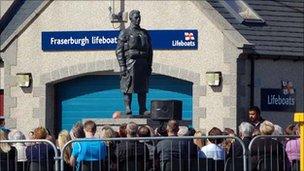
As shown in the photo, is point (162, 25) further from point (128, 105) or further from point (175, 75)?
point (128, 105)

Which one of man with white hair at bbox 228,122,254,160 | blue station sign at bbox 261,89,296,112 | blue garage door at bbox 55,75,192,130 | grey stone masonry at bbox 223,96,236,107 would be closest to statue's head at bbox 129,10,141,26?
man with white hair at bbox 228,122,254,160

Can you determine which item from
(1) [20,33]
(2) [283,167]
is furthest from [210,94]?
(2) [283,167]

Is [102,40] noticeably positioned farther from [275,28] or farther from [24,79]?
[275,28]

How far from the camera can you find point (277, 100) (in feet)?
121

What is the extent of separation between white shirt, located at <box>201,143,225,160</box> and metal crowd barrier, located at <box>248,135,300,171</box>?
54cm

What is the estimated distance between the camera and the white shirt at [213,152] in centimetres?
2397

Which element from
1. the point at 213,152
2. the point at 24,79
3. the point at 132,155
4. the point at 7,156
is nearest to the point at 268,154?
the point at 213,152

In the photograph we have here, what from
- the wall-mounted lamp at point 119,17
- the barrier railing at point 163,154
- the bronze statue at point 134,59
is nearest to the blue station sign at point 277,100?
the wall-mounted lamp at point 119,17

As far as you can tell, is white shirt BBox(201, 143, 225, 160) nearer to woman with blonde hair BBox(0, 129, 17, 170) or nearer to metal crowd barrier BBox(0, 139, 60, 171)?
metal crowd barrier BBox(0, 139, 60, 171)

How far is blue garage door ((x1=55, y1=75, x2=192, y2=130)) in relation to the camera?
37.1m

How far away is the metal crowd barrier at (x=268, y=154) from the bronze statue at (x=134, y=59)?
653 centimetres

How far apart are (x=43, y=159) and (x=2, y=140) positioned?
0.76 m

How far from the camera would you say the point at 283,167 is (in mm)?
24031

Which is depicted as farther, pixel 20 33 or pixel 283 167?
pixel 20 33
